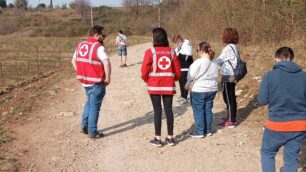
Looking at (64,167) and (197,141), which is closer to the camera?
(64,167)

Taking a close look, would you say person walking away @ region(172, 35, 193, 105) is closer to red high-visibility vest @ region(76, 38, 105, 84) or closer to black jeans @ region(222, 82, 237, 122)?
black jeans @ region(222, 82, 237, 122)

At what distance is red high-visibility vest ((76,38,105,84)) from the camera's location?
7320mm

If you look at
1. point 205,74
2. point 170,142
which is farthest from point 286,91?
point 170,142

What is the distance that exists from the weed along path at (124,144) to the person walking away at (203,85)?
0.94ft

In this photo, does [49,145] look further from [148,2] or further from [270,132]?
[148,2]

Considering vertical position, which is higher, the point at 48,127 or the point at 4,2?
the point at 4,2

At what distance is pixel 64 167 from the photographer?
6484 millimetres

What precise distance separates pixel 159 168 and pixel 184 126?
7.32 feet

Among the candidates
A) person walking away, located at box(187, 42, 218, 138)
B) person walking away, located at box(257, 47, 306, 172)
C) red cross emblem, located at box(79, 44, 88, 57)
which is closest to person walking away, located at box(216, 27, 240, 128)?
person walking away, located at box(187, 42, 218, 138)

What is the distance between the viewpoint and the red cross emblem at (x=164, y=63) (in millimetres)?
6887

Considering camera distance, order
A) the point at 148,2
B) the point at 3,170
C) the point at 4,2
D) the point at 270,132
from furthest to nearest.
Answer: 1. the point at 4,2
2. the point at 148,2
3. the point at 3,170
4. the point at 270,132

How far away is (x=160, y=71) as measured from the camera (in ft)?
22.8

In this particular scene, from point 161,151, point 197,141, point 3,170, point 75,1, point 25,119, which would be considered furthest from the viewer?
point 75,1

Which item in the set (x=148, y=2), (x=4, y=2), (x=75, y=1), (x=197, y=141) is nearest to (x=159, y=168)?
(x=197, y=141)
